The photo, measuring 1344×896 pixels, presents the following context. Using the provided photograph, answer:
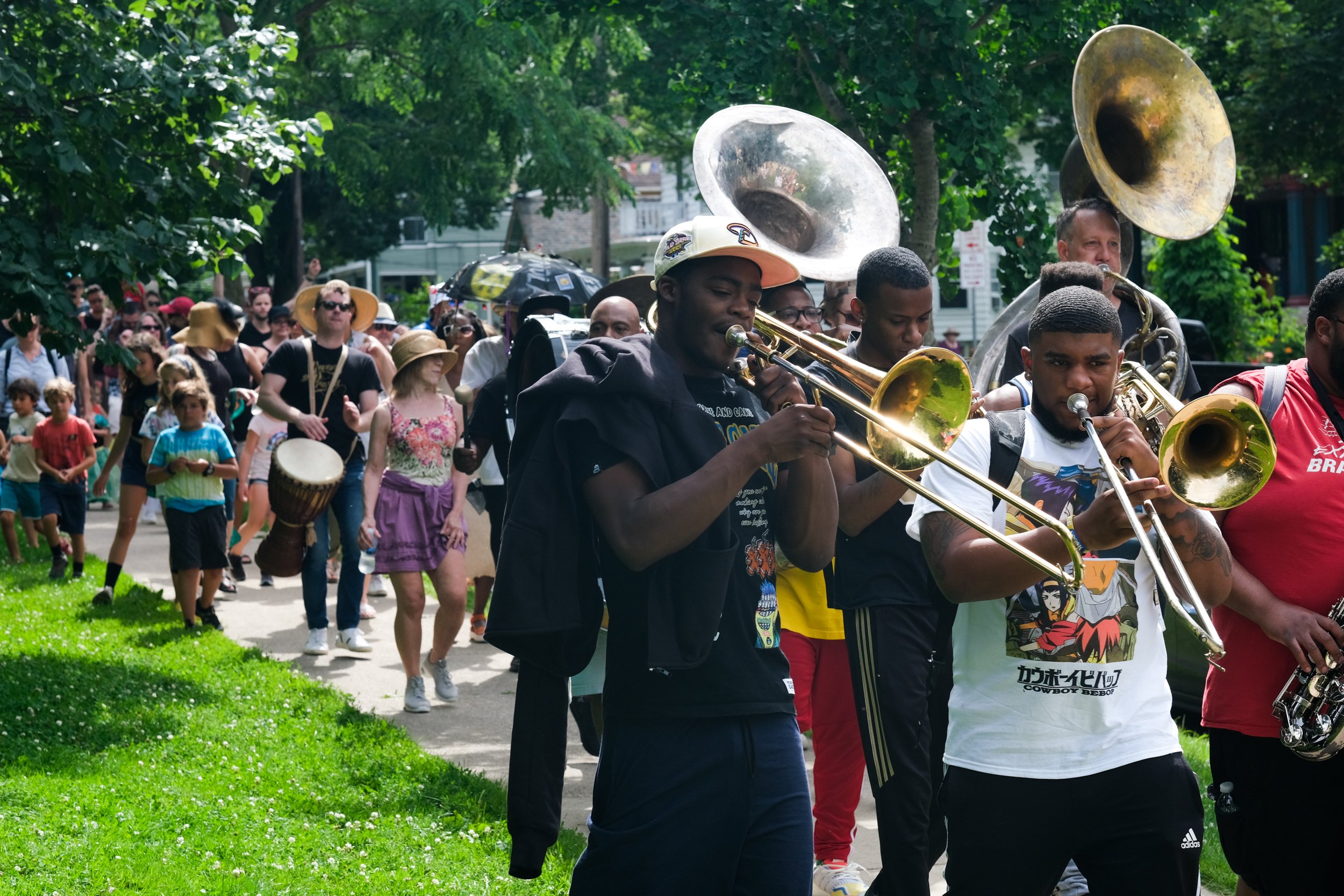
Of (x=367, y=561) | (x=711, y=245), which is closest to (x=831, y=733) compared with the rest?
(x=711, y=245)

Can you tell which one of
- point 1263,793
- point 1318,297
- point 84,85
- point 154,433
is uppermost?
point 84,85

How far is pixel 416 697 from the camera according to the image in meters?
7.34

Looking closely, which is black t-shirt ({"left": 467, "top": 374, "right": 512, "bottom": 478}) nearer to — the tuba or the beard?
the tuba

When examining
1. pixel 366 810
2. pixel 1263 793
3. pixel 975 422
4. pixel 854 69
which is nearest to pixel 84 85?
pixel 366 810

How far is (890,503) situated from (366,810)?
8.36 feet

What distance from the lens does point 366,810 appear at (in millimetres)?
5707

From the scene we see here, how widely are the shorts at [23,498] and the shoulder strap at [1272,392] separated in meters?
9.52

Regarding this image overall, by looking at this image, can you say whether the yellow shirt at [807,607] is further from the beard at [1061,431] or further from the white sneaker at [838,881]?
the beard at [1061,431]

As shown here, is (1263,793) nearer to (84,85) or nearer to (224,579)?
(84,85)

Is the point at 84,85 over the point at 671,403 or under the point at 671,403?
over

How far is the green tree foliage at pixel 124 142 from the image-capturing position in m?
6.86

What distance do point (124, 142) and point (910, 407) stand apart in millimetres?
5295

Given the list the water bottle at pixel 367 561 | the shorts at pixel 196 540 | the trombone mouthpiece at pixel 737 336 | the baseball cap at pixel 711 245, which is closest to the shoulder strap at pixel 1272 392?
the baseball cap at pixel 711 245

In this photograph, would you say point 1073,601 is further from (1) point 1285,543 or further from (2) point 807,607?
(2) point 807,607
